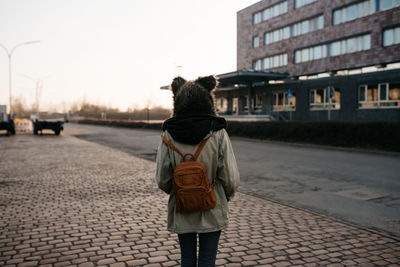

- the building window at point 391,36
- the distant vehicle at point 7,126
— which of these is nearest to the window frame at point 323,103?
the building window at point 391,36

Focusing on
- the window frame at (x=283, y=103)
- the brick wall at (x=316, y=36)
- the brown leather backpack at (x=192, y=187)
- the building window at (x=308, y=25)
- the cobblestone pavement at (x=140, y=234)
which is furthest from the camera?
the building window at (x=308, y=25)

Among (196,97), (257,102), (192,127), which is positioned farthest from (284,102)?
(192,127)

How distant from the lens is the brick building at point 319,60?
30.4m

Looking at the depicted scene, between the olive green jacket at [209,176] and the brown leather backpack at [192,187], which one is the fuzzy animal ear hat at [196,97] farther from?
the brown leather backpack at [192,187]

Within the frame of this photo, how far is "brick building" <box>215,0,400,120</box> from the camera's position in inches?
1197

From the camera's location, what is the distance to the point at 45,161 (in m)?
11.9

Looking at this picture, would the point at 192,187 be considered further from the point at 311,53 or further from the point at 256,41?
the point at 256,41

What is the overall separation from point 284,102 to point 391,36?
477 inches

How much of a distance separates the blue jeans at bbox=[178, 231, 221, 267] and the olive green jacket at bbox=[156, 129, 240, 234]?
76mm

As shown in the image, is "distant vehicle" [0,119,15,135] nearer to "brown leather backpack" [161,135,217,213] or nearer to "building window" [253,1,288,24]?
"brown leather backpack" [161,135,217,213]

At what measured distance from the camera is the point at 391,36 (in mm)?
31516

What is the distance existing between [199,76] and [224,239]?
2.54 meters

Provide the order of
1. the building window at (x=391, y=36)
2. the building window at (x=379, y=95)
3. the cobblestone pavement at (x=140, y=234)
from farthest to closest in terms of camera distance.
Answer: the building window at (x=391, y=36)
the building window at (x=379, y=95)
the cobblestone pavement at (x=140, y=234)

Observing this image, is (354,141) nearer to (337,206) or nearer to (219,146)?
(337,206)
